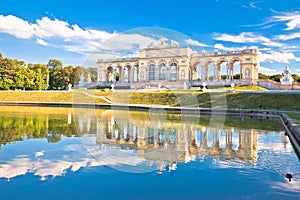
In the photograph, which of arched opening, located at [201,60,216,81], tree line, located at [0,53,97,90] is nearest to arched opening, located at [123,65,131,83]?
tree line, located at [0,53,97,90]

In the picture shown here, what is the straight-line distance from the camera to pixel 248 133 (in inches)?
590

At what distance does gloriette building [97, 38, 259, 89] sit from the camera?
50188 millimetres

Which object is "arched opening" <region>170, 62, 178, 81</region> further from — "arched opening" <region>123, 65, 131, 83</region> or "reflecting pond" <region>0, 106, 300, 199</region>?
"reflecting pond" <region>0, 106, 300, 199</region>

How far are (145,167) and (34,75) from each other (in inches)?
2314

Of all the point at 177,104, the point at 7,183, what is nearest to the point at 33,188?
the point at 7,183

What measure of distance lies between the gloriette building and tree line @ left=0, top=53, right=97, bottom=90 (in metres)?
12.4

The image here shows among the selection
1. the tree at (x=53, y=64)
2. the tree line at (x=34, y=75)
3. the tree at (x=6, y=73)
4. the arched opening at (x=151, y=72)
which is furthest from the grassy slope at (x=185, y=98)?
the tree at (x=53, y=64)

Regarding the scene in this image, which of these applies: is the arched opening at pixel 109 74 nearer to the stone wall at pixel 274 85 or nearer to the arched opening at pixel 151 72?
the arched opening at pixel 151 72

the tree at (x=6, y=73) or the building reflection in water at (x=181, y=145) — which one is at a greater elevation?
the tree at (x=6, y=73)

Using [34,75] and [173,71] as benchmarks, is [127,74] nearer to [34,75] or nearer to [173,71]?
[173,71]

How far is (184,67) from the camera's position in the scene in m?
55.2

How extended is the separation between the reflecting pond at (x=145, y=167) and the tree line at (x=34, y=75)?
35.9 meters

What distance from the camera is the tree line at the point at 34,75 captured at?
183ft

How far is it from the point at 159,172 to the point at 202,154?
102 inches
